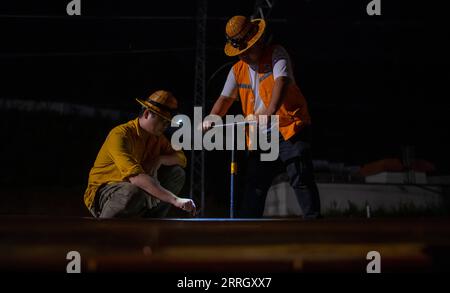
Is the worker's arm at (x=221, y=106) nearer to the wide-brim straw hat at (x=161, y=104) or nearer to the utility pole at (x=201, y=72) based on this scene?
the wide-brim straw hat at (x=161, y=104)

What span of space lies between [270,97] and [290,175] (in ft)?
1.52

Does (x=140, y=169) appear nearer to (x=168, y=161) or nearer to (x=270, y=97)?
(x=168, y=161)

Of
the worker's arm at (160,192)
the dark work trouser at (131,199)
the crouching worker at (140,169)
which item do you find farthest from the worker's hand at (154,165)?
the worker's arm at (160,192)

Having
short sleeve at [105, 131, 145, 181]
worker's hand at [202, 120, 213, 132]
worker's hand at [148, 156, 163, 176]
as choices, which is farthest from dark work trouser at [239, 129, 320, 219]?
short sleeve at [105, 131, 145, 181]

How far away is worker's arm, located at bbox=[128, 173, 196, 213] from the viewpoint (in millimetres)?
2111

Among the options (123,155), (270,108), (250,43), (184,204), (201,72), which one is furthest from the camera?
(201,72)

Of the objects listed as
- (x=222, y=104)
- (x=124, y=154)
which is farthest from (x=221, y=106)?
(x=124, y=154)

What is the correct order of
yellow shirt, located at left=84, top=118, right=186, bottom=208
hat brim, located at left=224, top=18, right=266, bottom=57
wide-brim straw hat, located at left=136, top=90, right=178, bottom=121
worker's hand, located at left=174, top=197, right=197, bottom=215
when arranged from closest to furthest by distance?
worker's hand, located at left=174, top=197, right=197, bottom=215 → yellow shirt, located at left=84, top=118, right=186, bottom=208 → wide-brim straw hat, located at left=136, top=90, right=178, bottom=121 → hat brim, located at left=224, top=18, right=266, bottom=57

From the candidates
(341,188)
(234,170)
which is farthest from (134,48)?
(234,170)

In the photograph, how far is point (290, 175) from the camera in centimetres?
245

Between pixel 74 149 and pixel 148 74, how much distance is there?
3.52 m

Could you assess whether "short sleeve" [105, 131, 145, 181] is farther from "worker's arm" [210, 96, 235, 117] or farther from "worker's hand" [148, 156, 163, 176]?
"worker's arm" [210, 96, 235, 117]

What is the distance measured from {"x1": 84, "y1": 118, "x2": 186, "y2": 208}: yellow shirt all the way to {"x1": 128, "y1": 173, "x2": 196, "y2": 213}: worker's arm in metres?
0.04

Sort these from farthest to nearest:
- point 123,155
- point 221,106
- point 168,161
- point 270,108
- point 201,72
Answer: point 201,72, point 221,106, point 168,161, point 270,108, point 123,155
